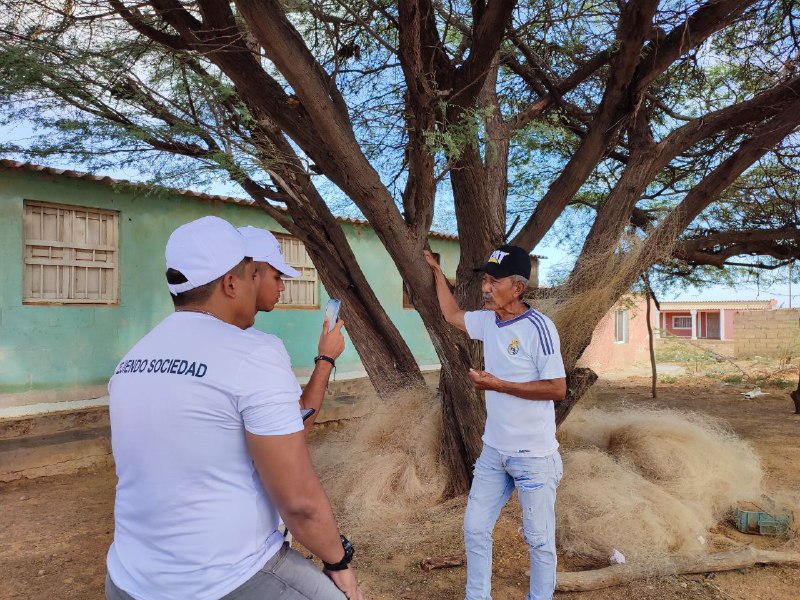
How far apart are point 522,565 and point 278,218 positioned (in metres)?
3.38

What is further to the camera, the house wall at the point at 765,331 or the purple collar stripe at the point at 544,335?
the house wall at the point at 765,331

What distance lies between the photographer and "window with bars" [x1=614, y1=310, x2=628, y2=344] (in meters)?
20.1

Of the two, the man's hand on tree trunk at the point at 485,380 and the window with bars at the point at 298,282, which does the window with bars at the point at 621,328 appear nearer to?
the window with bars at the point at 298,282

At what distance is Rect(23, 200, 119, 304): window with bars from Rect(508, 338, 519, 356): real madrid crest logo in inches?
254

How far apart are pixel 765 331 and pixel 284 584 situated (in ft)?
79.5

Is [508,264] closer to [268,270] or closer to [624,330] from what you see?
[268,270]

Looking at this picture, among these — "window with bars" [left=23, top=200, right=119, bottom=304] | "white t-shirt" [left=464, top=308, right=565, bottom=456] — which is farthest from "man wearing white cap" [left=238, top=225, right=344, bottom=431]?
"window with bars" [left=23, top=200, right=119, bottom=304]

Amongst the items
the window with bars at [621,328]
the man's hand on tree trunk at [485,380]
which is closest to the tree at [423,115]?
the man's hand on tree trunk at [485,380]

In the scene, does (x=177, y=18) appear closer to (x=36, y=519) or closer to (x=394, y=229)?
(x=394, y=229)

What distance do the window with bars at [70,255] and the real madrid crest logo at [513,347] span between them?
6.44 metres

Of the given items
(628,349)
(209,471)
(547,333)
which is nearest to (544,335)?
(547,333)

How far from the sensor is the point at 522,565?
394 centimetres

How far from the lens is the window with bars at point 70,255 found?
7234mm

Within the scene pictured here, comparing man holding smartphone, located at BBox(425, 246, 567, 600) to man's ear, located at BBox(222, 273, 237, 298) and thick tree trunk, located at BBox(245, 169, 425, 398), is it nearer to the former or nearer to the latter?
man's ear, located at BBox(222, 273, 237, 298)
